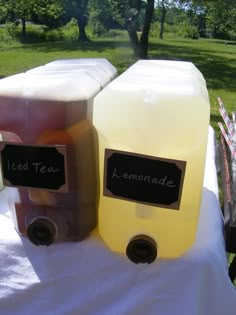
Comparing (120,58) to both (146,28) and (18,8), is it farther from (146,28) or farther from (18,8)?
(18,8)

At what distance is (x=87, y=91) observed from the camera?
28.1 inches

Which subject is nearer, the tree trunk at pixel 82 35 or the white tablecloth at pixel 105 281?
the white tablecloth at pixel 105 281

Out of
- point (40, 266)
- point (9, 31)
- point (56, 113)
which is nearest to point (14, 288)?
point (40, 266)

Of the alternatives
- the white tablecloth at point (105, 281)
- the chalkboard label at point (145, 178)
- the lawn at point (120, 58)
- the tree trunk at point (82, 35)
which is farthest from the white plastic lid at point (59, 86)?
the tree trunk at point (82, 35)

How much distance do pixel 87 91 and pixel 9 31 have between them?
638 inches

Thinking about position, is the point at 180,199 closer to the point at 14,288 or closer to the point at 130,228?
the point at 130,228

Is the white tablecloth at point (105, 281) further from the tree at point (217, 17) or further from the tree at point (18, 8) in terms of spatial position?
the tree at point (18, 8)

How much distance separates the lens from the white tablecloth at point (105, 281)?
69cm

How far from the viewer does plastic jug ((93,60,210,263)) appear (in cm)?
62

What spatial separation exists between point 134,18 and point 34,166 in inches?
396

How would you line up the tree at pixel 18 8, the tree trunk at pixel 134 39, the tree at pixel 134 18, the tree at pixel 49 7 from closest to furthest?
the tree at pixel 134 18
the tree trunk at pixel 134 39
the tree at pixel 49 7
the tree at pixel 18 8

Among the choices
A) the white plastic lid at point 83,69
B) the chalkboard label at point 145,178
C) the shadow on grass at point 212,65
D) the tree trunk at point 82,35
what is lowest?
the shadow on grass at point 212,65

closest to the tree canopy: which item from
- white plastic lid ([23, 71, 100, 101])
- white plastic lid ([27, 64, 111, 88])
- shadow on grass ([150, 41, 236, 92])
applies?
shadow on grass ([150, 41, 236, 92])

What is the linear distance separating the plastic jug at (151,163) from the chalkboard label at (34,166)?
67mm
